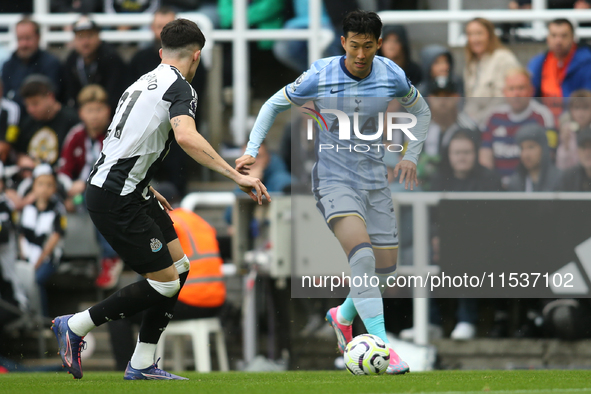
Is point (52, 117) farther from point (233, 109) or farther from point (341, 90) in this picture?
point (341, 90)

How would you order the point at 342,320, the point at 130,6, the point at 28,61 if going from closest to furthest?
1. the point at 342,320
2. the point at 28,61
3. the point at 130,6

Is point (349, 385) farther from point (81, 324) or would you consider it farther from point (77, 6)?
point (77, 6)

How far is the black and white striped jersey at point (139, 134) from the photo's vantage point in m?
5.34

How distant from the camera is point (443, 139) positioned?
818 centimetres

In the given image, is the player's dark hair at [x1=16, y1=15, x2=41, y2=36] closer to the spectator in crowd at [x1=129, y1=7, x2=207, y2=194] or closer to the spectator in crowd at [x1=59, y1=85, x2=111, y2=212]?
the spectator in crowd at [x1=59, y1=85, x2=111, y2=212]

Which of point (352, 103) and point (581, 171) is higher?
point (352, 103)

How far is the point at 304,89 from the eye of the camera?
244 inches

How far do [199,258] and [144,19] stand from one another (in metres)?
2.86

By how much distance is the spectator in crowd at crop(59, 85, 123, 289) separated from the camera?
9.00 meters

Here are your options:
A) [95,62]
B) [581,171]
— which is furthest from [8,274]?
[581,171]

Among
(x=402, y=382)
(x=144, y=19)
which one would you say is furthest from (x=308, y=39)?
(x=402, y=382)

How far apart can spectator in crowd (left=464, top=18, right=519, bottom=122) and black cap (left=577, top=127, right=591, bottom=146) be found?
2.65ft

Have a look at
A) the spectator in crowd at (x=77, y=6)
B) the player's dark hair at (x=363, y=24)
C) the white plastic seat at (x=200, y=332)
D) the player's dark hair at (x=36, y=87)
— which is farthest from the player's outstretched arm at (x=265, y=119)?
the spectator in crowd at (x=77, y=6)

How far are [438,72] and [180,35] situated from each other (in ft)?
11.6
